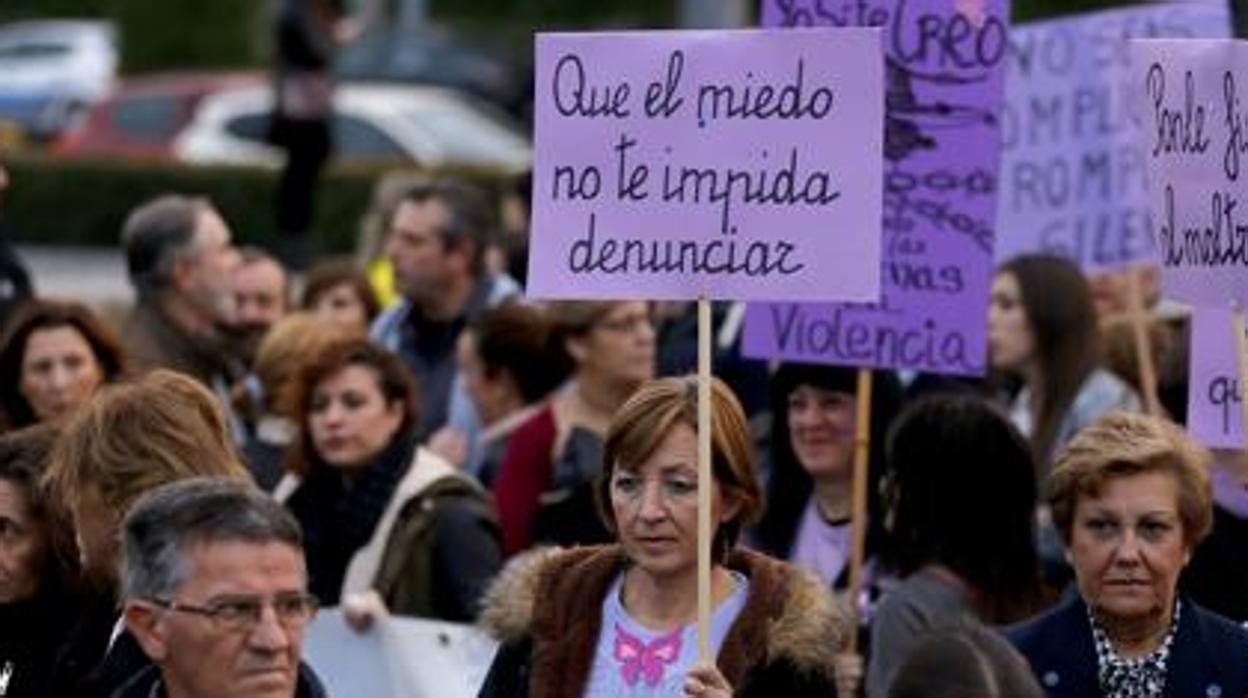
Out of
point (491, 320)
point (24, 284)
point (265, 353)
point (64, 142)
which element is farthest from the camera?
point (64, 142)

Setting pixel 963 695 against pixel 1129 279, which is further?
pixel 1129 279

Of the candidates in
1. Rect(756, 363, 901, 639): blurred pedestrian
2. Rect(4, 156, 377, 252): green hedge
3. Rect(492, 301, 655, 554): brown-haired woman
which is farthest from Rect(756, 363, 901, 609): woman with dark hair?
Rect(4, 156, 377, 252): green hedge

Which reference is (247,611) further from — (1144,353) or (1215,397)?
(1144,353)

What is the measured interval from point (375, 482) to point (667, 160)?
2163 mm

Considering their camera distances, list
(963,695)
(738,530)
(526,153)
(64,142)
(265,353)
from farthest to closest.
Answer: (64,142) < (526,153) < (265,353) < (738,530) < (963,695)

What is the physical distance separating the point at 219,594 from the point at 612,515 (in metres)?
1.64

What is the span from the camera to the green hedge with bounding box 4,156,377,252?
83.0 feet

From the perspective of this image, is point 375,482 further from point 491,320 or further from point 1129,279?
point 1129,279

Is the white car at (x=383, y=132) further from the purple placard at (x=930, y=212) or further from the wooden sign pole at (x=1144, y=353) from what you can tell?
the purple placard at (x=930, y=212)

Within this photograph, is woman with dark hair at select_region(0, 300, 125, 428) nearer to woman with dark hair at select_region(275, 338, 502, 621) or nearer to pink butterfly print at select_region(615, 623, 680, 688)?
woman with dark hair at select_region(275, 338, 502, 621)

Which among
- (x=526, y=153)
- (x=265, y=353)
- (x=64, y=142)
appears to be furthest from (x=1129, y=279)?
(x=64, y=142)

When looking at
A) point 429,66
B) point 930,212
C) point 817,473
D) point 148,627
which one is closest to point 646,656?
point 148,627

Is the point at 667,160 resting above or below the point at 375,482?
above

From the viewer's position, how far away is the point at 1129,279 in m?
11.5
